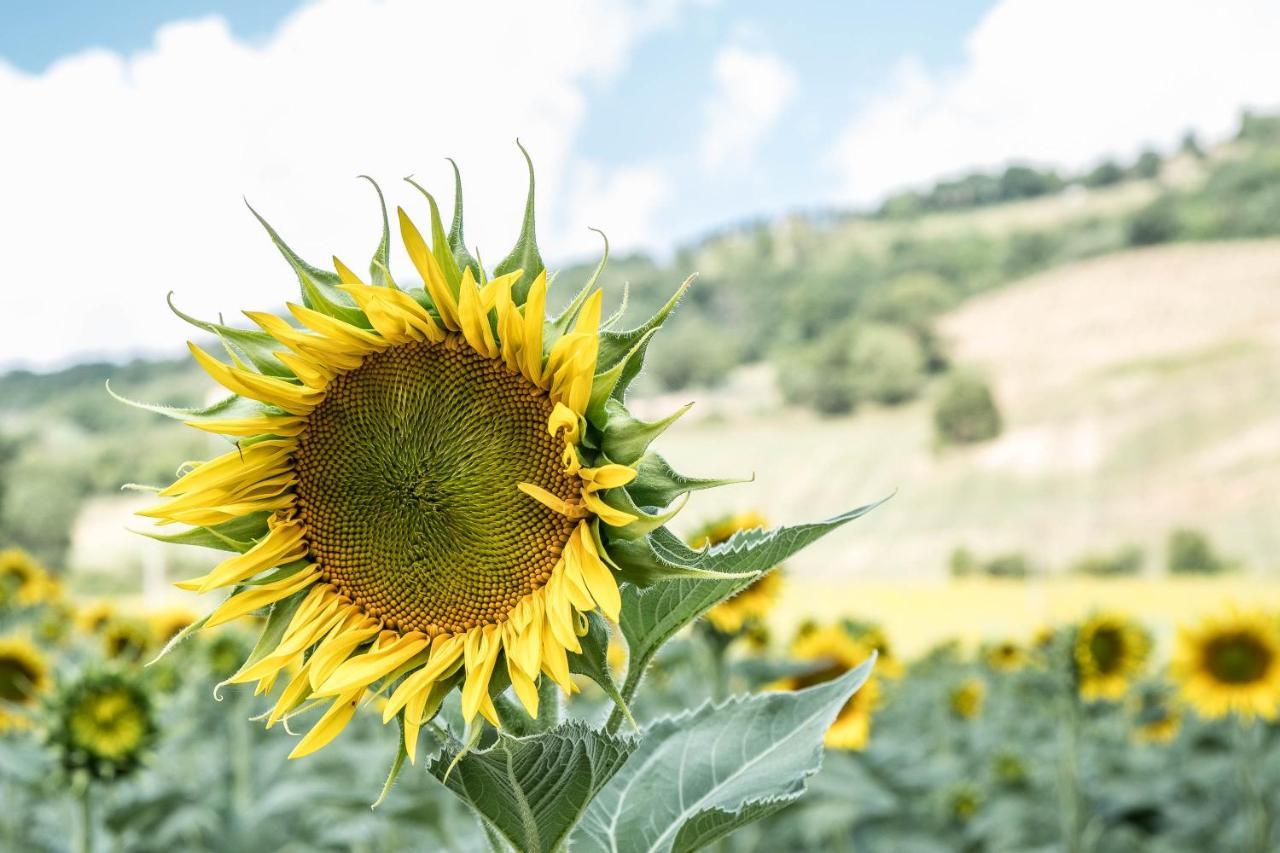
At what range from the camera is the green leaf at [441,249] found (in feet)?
3.58

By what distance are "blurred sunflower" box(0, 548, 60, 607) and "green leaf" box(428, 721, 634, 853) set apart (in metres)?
7.15

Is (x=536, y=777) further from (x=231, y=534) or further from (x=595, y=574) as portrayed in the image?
(x=231, y=534)

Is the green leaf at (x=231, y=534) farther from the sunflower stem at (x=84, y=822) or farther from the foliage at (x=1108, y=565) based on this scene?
the foliage at (x=1108, y=565)

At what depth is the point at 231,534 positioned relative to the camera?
A: 4.11 ft

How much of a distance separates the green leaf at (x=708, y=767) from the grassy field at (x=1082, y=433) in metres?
26.5

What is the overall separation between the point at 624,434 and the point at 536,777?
34 cm

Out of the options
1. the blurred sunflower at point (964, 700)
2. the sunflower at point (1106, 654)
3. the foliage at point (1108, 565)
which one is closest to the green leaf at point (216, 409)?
the sunflower at point (1106, 654)

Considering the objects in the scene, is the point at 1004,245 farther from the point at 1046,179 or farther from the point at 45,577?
the point at 45,577

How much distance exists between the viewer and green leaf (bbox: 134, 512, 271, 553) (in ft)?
4.02

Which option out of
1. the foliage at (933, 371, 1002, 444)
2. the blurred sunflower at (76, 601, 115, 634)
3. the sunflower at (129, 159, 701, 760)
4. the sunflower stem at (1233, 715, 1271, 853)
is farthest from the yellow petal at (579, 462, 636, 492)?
the foliage at (933, 371, 1002, 444)

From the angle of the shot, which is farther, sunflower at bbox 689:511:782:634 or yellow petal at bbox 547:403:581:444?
sunflower at bbox 689:511:782:634

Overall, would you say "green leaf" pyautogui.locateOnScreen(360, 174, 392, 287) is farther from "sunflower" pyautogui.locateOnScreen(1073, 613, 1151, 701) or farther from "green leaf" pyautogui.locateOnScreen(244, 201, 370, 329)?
"sunflower" pyautogui.locateOnScreen(1073, 613, 1151, 701)

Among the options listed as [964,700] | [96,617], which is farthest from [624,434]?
[964,700]

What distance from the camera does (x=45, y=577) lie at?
777 cm
